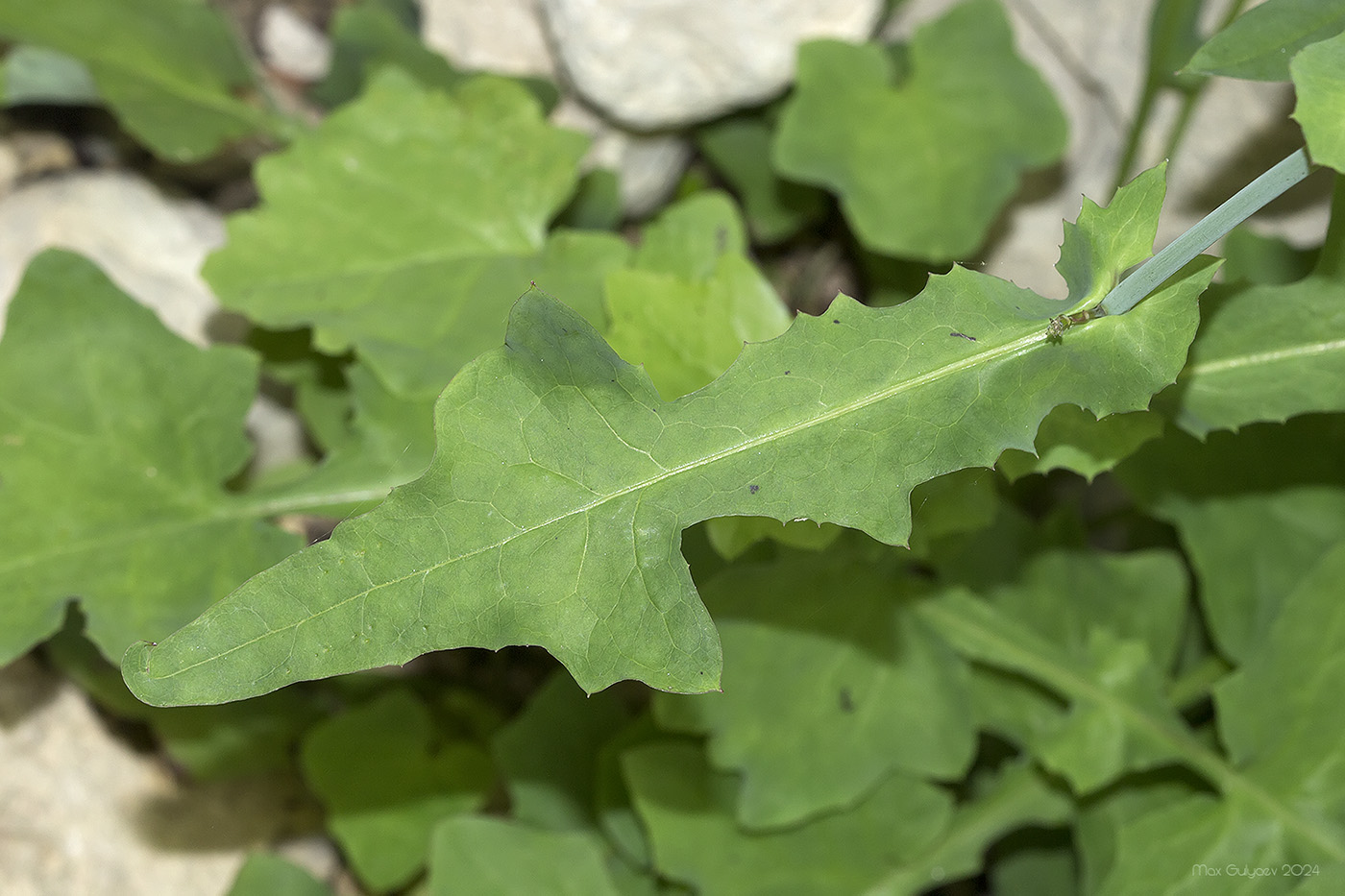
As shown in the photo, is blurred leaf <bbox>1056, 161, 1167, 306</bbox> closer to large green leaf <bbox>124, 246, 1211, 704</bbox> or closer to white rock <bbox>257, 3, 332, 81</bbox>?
large green leaf <bbox>124, 246, 1211, 704</bbox>

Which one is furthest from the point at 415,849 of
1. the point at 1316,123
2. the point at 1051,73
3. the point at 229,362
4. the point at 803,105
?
the point at 1051,73

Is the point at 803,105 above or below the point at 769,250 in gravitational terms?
above

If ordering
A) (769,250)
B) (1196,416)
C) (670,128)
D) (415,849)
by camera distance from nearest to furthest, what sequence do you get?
(1196,416)
(415,849)
(670,128)
(769,250)

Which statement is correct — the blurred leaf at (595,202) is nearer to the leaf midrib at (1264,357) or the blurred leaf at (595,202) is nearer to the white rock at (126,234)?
the white rock at (126,234)

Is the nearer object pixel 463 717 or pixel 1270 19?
pixel 1270 19

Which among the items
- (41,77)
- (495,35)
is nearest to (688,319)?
(495,35)

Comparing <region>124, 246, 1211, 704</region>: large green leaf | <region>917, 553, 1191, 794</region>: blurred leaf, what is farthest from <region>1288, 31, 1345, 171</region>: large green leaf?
<region>917, 553, 1191, 794</region>: blurred leaf

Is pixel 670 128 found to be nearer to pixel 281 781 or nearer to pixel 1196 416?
pixel 1196 416
